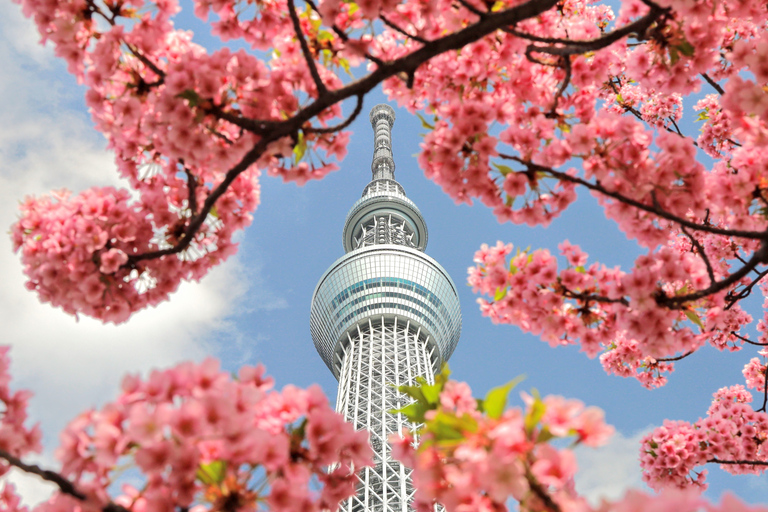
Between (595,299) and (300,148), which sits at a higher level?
(300,148)

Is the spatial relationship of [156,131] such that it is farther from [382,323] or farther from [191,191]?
[382,323]

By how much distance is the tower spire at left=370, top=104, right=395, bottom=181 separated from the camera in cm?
7680

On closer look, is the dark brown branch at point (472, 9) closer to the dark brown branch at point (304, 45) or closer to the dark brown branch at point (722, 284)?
the dark brown branch at point (304, 45)

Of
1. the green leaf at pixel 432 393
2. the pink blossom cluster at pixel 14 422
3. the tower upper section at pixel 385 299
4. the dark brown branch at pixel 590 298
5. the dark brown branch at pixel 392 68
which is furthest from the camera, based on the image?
the tower upper section at pixel 385 299

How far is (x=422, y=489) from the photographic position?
2279mm

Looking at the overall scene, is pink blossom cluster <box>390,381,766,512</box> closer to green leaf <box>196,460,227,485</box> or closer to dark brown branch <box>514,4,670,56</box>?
green leaf <box>196,460,227,485</box>

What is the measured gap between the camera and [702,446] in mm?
6508

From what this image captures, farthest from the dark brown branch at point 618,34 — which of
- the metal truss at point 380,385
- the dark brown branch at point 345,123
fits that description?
the metal truss at point 380,385

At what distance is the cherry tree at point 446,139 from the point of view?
3.26 m

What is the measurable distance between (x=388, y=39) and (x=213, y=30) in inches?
61.8

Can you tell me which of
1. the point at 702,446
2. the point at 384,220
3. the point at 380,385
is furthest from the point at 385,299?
the point at 702,446

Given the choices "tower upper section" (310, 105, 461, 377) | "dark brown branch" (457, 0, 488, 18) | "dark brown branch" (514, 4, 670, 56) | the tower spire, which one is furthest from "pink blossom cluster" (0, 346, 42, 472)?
the tower spire

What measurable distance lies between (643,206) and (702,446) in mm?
5088

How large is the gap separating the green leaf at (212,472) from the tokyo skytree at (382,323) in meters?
45.3
